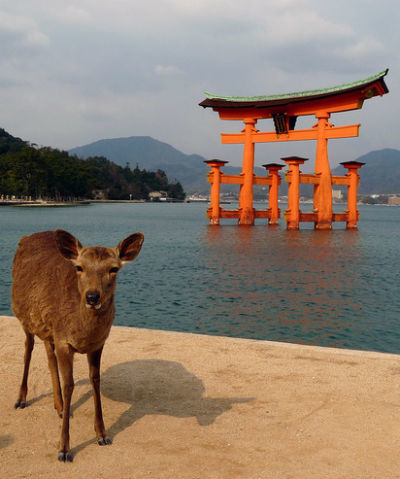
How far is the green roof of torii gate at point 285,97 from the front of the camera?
33906 mm

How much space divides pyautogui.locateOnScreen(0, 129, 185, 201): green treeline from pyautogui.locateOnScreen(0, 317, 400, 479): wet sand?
93153 millimetres

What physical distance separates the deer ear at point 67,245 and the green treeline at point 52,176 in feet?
310

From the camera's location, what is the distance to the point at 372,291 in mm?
17156

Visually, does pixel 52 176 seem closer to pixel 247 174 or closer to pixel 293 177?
pixel 247 174

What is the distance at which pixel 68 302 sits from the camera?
394cm

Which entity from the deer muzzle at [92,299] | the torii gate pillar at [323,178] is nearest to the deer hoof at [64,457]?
the deer muzzle at [92,299]

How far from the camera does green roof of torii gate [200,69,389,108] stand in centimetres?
3391

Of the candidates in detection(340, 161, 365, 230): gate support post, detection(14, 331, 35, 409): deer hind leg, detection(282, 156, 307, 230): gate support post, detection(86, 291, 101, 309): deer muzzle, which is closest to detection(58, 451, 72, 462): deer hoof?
detection(14, 331, 35, 409): deer hind leg

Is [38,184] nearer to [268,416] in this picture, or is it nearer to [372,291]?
[372,291]

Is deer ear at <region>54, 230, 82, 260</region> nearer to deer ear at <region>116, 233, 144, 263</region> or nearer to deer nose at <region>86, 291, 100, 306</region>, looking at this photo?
deer ear at <region>116, 233, 144, 263</region>

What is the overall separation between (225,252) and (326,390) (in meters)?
22.9

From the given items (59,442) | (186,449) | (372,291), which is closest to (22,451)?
(59,442)

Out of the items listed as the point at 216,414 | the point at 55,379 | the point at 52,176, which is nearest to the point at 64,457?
the point at 55,379

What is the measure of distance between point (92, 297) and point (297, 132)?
1490 inches
